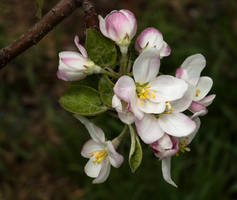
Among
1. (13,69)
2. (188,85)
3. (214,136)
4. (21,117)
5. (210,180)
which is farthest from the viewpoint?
(13,69)

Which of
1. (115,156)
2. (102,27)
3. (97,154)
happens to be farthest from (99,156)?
(102,27)

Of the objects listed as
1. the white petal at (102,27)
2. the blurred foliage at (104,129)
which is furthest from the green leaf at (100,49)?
the blurred foliage at (104,129)

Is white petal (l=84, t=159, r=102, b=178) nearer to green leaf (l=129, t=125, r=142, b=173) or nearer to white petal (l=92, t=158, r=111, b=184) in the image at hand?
white petal (l=92, t=158, r=111, b=184)

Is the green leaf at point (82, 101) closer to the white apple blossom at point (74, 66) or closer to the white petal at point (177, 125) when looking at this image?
the white apple blossom at point (74, 66)

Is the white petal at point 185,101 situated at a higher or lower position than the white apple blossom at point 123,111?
lower

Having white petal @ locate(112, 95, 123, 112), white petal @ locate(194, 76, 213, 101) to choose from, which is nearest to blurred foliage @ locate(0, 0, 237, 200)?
white petal @ locate(194, 76, 213, 101)

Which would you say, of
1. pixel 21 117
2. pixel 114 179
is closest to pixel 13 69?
pixel 21 117

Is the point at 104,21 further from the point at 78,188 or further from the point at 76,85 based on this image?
the point at 78,188
